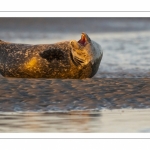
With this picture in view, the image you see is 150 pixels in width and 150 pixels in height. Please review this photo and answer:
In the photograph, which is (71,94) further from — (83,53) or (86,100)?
(83,53)

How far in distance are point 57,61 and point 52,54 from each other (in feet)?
0.49

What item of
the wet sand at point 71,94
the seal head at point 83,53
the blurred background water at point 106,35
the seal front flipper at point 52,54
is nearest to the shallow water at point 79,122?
the wet sand at point 71,94

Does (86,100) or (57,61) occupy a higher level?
(57,61)

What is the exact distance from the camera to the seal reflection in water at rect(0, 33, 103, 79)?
11758 millimetres

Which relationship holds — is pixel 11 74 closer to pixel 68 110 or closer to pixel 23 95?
pixel 23 95

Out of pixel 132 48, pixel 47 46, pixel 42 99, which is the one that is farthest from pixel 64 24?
pixel 42 99

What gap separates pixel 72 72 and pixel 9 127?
3.23 meters

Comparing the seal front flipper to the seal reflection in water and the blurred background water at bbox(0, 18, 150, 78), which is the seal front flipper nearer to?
the seal reflection in water

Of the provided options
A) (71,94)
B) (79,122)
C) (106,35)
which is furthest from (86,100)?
(106,35)

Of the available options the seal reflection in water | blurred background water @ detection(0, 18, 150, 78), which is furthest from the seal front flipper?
blurred background water @ detection(0, 18, 150, 78)

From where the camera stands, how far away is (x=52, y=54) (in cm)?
1189

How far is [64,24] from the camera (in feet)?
76.8

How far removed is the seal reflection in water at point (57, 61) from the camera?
11.8 metres

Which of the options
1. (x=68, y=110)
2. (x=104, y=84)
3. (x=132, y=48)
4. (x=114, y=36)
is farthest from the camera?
(x=114, y=36)
